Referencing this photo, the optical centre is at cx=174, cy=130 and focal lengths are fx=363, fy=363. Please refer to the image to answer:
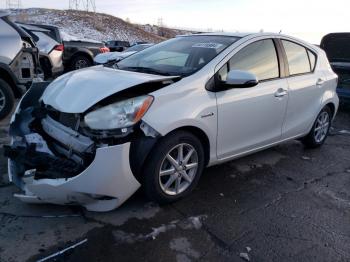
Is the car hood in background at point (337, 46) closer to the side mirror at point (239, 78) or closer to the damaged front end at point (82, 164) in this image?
the side mirror at point (239, 78)

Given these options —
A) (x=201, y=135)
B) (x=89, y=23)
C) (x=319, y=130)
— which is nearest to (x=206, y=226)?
(x=201, y=135)

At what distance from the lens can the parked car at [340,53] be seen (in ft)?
26.3

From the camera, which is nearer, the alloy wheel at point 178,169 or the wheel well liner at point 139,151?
the wheel well liner at point 139,151

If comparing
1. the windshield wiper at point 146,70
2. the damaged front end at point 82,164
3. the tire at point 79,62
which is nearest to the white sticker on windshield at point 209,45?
the windshield wiper at point 146,70

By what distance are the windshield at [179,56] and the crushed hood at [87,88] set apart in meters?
0.34

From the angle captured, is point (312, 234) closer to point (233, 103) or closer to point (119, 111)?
point (233, 103)

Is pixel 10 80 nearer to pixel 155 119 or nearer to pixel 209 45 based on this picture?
pixel 209 45

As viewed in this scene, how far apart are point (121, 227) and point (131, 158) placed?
585 mm

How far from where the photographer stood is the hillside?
38.6 metres

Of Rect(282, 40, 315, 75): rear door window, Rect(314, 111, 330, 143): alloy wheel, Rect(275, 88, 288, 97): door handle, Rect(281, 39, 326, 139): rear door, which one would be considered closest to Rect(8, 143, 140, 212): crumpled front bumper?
Rect(275, 88, 288, 97): door handle

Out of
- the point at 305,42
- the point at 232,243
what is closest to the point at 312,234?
the point at 232,243

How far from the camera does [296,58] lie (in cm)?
465

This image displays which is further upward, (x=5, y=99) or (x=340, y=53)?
(x=340, y=53)

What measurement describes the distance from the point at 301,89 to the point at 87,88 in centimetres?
273
